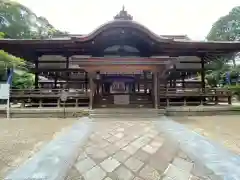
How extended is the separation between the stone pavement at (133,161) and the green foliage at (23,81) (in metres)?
14.6

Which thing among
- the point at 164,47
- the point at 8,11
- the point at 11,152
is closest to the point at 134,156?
the point at 11,152

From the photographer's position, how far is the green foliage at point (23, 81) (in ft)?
58.2

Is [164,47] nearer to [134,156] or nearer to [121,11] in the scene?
[121,11]

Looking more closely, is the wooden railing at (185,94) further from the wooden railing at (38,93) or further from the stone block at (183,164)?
the stone block at (183,164)

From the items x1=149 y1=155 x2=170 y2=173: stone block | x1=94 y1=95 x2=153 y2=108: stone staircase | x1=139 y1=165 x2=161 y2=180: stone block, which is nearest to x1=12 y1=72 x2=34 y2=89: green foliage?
x1=94 y1=95 x2=153 y2=108: stone staircase

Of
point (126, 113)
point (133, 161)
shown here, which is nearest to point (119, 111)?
point (126, 113)

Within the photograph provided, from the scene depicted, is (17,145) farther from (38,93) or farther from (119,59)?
(38,93)

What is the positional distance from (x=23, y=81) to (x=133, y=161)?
668 inches

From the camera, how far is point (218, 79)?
23578mm

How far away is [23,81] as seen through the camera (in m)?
18.1

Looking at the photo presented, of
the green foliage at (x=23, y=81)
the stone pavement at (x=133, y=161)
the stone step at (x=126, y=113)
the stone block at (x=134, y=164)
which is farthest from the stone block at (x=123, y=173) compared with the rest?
the green foliage at (x=23, y=81)

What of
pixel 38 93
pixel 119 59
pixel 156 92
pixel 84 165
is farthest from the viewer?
pixel 38 93

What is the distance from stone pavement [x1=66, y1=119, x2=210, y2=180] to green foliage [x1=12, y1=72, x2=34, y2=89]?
14.6 metres

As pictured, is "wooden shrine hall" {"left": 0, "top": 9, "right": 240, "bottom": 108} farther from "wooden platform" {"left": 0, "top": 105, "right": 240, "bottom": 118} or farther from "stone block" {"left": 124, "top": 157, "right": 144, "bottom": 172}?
"stone block" {"left": 124, "top": 157, "right": 144, "bottom": 172}
